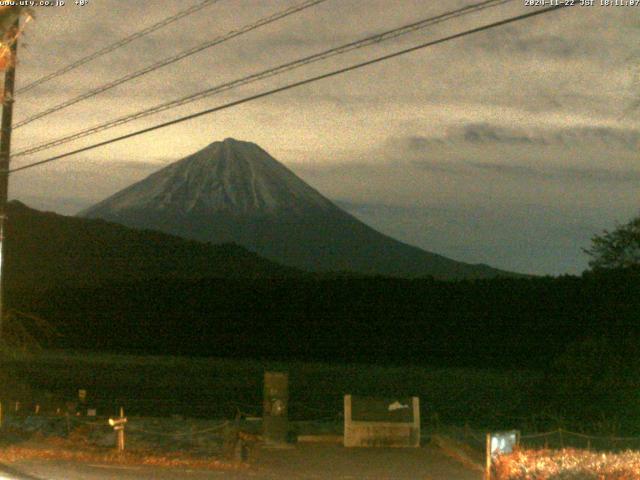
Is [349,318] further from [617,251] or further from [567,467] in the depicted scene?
[567,467]

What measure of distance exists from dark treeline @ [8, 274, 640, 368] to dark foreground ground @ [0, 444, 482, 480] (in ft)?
135

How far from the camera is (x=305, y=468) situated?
18.4m

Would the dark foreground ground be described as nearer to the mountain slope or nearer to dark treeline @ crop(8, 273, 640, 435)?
dark treeline @ crop(8, 273, 640, 435)

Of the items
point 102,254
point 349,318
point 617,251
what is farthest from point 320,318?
point 102,254

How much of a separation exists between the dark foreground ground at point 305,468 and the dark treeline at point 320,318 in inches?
1620

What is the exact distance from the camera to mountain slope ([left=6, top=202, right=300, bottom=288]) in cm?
11644

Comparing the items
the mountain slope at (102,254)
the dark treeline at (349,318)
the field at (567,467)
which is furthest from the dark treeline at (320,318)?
the field at (567,467)

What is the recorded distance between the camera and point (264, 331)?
79.4 meters

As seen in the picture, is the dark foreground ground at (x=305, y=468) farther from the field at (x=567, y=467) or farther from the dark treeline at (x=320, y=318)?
the dark treeline at (x=320, y=318)

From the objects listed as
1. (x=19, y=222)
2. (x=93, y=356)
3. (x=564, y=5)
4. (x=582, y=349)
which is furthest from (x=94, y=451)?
(x=19, y=222)

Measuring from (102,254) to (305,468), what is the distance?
113m

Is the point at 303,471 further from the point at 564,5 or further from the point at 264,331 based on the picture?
the point at 264,331

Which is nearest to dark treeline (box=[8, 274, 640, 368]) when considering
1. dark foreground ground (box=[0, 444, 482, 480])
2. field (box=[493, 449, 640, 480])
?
dark foreground ground (box=[0, 444, 482, 480])

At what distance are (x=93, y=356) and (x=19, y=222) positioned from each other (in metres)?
55.6
